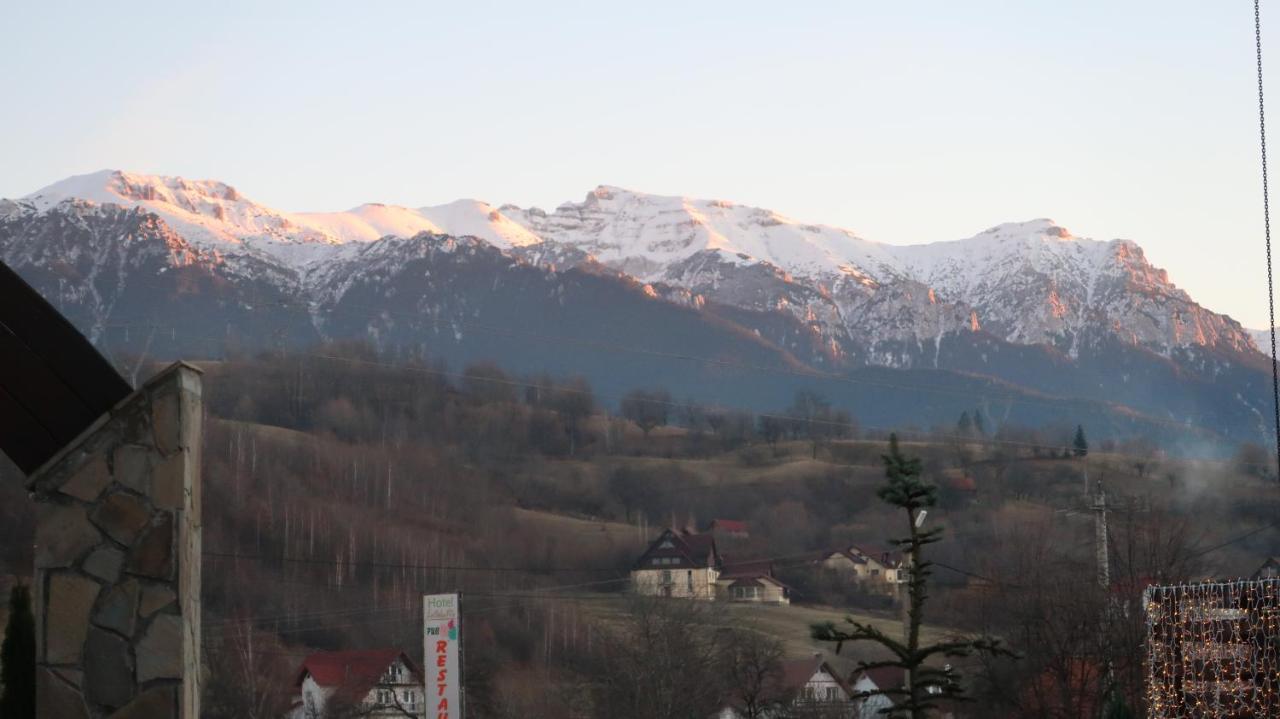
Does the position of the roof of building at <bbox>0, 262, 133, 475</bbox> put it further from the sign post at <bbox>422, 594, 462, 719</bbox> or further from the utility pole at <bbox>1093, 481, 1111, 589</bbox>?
the utility pole at <bbox>1093, 481, 1111, 589</bbox>

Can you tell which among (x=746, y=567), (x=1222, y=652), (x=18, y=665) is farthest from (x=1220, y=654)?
(x=746, y=567)

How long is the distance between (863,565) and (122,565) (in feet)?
381

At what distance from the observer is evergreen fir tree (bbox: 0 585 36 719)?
1331cm

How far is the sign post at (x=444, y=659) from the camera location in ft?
149

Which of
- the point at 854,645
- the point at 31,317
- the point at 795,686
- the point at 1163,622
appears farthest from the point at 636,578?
the point at 31,317

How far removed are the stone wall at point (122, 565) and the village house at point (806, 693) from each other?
5446cm

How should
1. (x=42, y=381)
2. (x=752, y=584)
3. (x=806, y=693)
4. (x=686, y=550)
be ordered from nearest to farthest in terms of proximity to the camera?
1. (x=42, y=381)
2. (x=806, y=693)
3. (x=752, y=584)
4. (x=686, y=550)

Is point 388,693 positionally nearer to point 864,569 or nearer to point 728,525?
point 864,569

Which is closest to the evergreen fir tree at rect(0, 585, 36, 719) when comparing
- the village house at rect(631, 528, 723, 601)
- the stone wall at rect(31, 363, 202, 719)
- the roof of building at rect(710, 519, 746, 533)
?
the stone wall at rect(31, 363, 202, 719)

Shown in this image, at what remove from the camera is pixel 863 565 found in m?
124

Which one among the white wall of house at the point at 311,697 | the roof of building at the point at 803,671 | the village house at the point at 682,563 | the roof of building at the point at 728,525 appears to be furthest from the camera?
the roof of building at the point at 728,525

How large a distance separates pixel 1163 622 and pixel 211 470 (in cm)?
10627

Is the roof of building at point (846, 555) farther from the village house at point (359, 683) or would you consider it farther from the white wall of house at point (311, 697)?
the white wall of house at point (311, 697)

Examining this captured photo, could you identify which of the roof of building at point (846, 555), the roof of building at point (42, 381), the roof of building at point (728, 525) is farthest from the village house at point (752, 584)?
the roof of building at point (42, 381)
